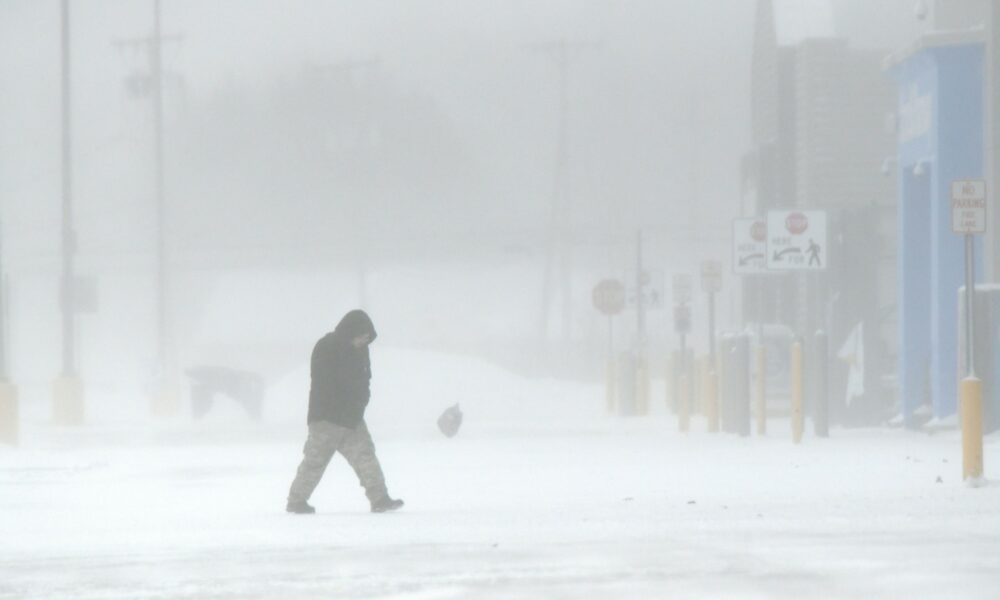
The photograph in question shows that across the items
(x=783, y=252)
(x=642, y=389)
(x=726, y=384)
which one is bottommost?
(x=642, y=389)

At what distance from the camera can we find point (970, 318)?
1809 cm

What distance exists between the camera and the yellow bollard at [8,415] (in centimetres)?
3222

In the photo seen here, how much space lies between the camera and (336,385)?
17.2m

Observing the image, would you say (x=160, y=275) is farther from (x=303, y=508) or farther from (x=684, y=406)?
(x=303, y=508)

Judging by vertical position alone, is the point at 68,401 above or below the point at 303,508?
below

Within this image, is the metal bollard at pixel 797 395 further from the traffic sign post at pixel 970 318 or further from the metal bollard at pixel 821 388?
the traffic sign post at pixel 970 318

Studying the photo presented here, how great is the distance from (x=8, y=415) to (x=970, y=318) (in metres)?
17.9

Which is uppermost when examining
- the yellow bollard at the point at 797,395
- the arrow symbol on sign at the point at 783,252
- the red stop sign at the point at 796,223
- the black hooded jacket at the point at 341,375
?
the red stop sign at the point at 796,223

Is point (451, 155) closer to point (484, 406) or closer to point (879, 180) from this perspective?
point (484, 406)

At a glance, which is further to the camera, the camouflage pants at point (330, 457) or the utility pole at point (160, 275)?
the utility pole at point (160, 275)

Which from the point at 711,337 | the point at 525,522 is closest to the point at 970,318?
the point at 525,522

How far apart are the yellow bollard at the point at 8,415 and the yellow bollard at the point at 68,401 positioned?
9694 millimetres

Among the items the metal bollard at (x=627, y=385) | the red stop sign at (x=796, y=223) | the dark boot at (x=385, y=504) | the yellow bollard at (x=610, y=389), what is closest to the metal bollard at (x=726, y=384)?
the red stop sign at (x=796, y=223)

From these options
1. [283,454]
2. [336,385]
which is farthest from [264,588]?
[283,454]
